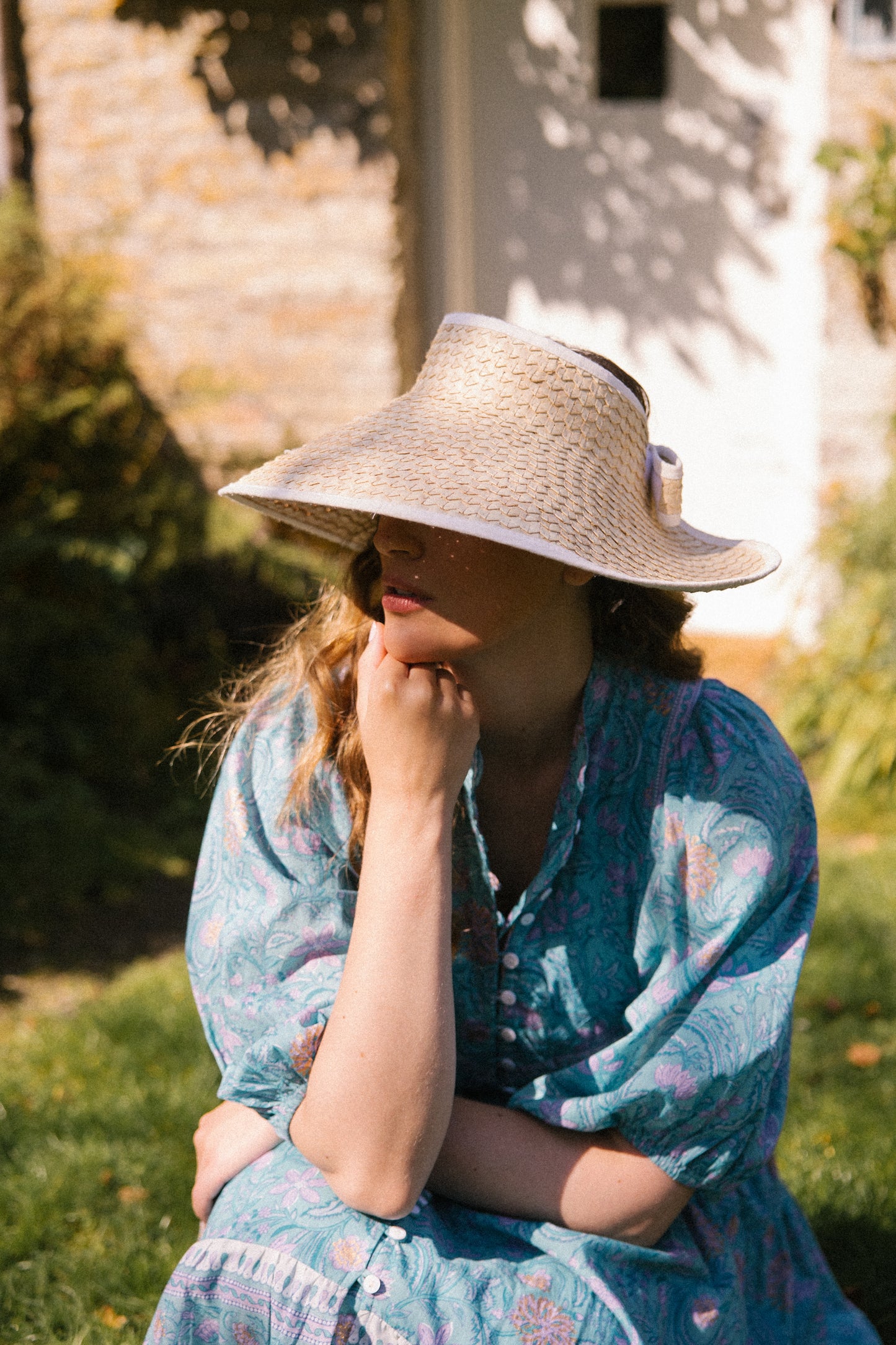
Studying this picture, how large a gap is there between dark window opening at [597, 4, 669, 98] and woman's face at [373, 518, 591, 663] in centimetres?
611

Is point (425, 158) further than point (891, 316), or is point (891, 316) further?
point (425, 158)

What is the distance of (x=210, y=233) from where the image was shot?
5.94 m

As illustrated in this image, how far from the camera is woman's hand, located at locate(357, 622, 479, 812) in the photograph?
1583mm

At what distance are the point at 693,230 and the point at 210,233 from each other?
271 cm

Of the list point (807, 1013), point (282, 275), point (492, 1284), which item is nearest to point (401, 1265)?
point (492, 1284)

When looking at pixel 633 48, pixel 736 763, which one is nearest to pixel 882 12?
pixel 633 48

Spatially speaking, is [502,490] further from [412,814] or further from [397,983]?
[397,983]

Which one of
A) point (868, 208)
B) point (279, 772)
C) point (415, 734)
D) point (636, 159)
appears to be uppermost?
point (636, 159)

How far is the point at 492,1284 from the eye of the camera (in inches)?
60.7

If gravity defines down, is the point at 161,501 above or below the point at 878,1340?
above

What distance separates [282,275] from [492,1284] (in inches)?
204

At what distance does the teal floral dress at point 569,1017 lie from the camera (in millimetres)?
1531

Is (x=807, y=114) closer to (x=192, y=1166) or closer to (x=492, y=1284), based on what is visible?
(x=192, y=1166)

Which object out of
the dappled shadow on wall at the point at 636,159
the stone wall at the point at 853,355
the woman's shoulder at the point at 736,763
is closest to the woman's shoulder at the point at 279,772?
the woman's shoulder at the point at 736,763
